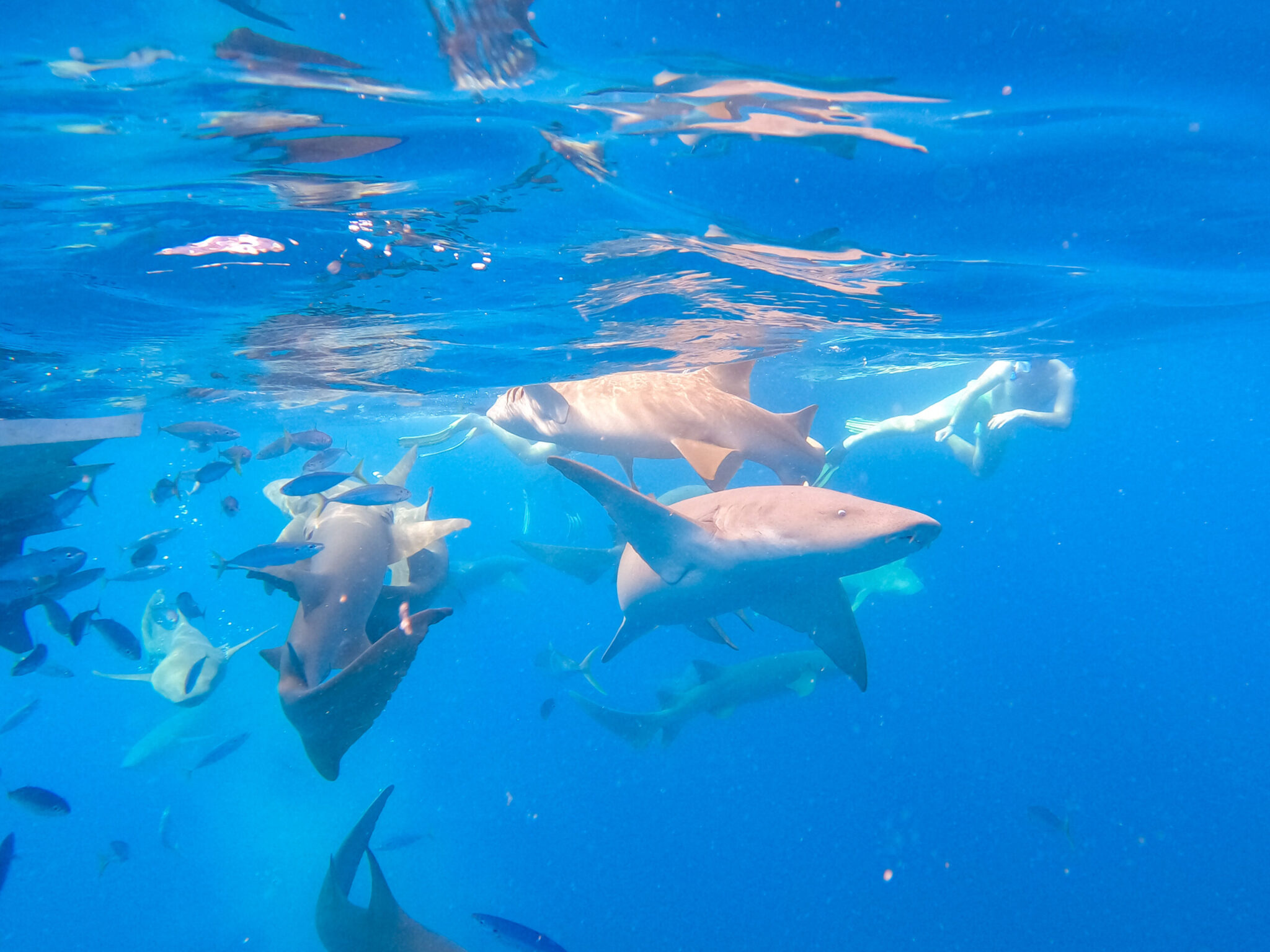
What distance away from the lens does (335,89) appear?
13.5 ft

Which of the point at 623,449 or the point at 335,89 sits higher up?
the point at 335,89

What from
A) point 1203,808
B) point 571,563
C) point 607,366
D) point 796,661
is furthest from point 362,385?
point 1203,808

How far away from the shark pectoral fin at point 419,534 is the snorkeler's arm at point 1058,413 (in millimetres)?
15558

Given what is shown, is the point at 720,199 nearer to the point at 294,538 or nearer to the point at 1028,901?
the point at 294,538

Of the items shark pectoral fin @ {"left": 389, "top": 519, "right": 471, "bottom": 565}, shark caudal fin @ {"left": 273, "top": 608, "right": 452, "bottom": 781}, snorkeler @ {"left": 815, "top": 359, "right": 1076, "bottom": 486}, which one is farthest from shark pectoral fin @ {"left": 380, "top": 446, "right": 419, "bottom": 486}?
snorkeler @ {"left": 815, "top": 359, "right": 1076, "bottom": 486}

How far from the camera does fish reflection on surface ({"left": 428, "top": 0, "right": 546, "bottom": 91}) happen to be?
139 inches

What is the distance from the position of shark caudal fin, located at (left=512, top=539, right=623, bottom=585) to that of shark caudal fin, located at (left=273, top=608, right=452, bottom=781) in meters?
5.44

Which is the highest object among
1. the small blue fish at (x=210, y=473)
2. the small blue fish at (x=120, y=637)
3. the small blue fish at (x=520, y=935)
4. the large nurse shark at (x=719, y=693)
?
the small blue fish at (x=210, y=473)

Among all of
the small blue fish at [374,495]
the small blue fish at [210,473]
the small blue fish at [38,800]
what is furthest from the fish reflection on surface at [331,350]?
the small blue fish at [38,800]

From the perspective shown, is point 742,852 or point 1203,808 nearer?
point 742,852

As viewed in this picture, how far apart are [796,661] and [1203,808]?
2510 centimetres

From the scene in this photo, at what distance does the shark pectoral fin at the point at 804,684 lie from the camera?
13328 millimetres

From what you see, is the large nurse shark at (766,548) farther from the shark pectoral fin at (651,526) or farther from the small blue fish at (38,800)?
the small blue fish at (38,800)

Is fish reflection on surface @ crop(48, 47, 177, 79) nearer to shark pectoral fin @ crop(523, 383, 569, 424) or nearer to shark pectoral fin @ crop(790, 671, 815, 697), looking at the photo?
shark pectoral fin @ crop(523, 383, 569, 424)
